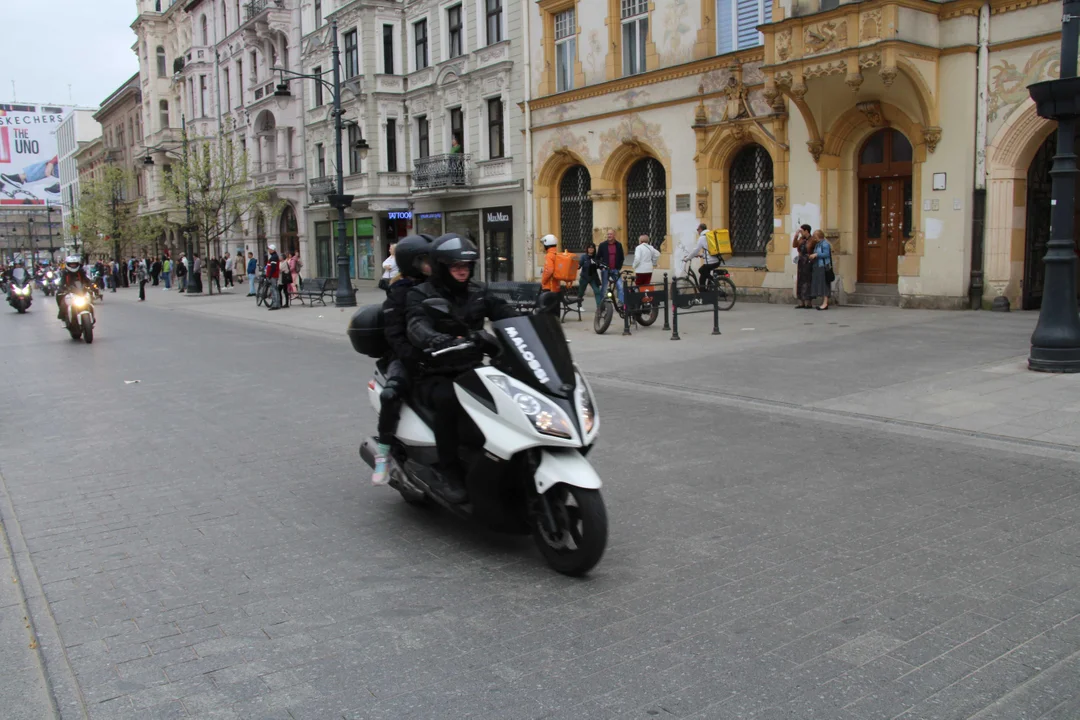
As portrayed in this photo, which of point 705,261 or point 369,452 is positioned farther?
point 705,261

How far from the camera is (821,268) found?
19.0 metres

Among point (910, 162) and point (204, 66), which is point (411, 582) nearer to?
point (910, 162)

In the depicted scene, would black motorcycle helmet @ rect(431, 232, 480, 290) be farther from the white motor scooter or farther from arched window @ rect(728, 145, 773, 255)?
arched window @ rect(728, 145, 773, 255)

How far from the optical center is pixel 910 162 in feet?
62.4

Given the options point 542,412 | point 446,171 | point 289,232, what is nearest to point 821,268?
point 542,412

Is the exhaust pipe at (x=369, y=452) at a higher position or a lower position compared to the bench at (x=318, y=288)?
lower

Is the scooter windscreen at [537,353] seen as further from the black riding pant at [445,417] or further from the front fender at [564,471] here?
the black riding pant at [445,417]

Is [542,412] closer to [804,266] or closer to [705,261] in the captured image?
[804,266]

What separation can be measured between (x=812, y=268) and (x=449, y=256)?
15465 millimetres

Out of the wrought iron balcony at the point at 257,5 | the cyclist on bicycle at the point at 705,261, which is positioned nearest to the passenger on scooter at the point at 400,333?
the cyclist on bicycle at the point at 705,261

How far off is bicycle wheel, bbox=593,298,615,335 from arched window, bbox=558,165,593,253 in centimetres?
1151

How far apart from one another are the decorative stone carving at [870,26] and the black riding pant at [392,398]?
14.8 meters

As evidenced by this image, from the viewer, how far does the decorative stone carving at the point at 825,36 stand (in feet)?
58.0

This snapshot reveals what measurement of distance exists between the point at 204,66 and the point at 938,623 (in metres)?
56.1
